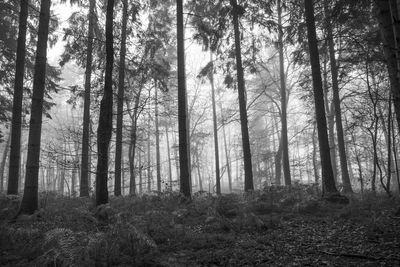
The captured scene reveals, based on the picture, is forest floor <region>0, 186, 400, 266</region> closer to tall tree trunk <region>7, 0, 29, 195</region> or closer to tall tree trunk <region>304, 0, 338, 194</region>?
tall tree trunk <region>304, 0, 338, 194</region>

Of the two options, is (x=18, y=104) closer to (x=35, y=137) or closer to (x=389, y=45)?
(x=35, y=137)

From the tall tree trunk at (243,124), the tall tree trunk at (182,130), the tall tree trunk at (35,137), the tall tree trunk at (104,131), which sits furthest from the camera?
the tall tree trunk at (243,124)

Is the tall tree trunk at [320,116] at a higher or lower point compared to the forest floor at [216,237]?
higher

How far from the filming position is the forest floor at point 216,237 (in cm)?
468

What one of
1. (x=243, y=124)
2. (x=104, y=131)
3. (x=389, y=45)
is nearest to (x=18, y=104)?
(x=104, y=131)

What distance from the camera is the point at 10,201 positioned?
30.4 feet

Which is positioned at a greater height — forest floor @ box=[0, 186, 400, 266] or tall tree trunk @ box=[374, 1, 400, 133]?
tall tree trunk @ box=[374, 1, 400, 133]

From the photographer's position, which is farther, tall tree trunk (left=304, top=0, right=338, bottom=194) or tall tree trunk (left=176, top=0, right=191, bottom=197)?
tall tree trunk (left=176, top=0, right=191, bottom=197)

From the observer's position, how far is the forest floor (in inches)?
184

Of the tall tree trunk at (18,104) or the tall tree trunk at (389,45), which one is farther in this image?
the tall tree trunk at (18,104)

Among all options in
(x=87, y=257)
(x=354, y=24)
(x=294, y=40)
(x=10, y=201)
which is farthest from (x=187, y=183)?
(x=354, y=24)

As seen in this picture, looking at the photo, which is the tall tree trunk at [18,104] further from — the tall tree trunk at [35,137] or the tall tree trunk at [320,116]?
the tall tree trunk at [320,116]

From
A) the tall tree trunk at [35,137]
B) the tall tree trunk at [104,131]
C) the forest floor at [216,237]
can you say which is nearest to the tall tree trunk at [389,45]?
the forest floor at [216,237]

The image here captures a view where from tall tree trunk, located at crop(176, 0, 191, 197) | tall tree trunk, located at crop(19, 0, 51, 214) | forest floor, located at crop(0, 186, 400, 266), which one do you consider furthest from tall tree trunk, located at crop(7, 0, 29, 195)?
tall tree trunk, located at crop(176, 0, 191, 197)
